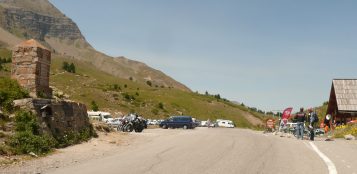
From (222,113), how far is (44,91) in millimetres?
109858

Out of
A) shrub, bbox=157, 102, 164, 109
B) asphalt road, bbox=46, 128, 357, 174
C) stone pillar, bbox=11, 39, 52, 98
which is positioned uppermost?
shrub, bbox=157, 102, 164, 109

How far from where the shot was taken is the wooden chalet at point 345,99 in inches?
1768

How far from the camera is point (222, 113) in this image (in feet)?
420

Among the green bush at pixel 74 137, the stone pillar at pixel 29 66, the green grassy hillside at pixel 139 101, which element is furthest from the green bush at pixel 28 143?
the green grassy hillside at pixel 139 101

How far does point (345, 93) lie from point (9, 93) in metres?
38.4

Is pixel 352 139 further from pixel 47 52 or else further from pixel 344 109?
pixel 344 109

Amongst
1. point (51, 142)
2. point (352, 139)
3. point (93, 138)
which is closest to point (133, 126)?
point (93, 138)

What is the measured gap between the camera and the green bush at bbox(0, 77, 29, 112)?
52.7 ft

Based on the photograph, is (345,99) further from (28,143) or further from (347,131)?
(28,143)

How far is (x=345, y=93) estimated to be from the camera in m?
46.9

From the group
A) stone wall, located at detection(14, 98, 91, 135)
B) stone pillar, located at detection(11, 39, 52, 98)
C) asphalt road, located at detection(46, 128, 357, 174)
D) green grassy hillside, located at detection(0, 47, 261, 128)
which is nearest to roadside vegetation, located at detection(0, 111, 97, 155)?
stone wall, located at detection(14, 98, 91, 135)

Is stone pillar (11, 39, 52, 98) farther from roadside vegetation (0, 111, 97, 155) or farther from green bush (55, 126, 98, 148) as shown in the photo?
roadside vegetation (0, 111, 97, 155)

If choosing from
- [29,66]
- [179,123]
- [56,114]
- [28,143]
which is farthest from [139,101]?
[28,143]

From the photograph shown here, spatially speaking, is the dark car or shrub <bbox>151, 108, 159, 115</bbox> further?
shrub <bbox>151, 108, 159, 115</bbox>
